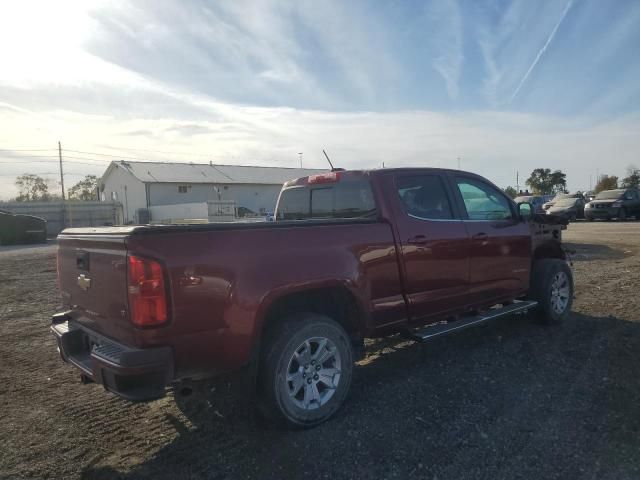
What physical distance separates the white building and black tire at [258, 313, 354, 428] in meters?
37.7

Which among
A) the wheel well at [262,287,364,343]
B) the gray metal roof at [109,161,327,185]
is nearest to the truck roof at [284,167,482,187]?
the wheel well at [262,287,364,343]

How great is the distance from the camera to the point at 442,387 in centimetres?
424

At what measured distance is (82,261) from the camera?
11.5ft

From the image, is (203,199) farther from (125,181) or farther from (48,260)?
(48,260)

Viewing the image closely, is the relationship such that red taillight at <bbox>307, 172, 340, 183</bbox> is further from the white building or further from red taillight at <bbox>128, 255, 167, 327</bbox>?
the white building

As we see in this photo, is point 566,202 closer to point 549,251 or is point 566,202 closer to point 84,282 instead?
point 549,251

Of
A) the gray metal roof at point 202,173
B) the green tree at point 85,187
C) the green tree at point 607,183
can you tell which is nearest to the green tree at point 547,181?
the green tree at point 607,183

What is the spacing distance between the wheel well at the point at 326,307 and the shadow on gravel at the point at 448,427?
651mm

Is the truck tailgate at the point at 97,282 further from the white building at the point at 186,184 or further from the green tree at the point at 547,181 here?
the green tree at the point at 547,181

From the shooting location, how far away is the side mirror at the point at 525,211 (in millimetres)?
5770

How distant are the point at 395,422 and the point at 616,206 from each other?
86.1ft

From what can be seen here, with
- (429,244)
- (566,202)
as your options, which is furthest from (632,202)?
(429,244)

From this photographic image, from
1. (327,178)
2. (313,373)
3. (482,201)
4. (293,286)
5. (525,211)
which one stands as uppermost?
(327,178)

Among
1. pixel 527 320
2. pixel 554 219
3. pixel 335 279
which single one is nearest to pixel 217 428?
pixel 335 279
